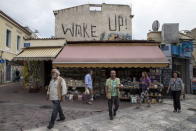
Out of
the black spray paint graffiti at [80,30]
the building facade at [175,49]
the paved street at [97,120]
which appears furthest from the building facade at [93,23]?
the paved street at [97,120]

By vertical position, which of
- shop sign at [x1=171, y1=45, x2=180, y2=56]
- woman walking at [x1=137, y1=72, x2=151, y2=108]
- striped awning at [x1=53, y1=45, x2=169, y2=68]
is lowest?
woman walking at [x1=137, y1=72, x2=151, y2=108]

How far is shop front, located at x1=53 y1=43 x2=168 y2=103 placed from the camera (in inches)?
526

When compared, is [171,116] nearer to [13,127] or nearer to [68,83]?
[13,127]

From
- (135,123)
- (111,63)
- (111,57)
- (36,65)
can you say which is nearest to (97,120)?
(135,123)

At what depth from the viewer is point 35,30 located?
41719 mm

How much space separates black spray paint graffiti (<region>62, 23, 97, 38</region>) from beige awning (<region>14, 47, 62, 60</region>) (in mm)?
7534

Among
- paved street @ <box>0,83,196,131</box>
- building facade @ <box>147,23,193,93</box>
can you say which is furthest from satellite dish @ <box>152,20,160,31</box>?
paved street @ <box>0,83,196,131</box>

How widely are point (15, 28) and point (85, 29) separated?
26.8 ft

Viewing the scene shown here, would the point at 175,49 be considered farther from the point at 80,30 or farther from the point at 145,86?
the point at 80,30

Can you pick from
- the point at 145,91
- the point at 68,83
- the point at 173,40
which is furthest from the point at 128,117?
the point at 173,40

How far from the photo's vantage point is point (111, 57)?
13.8 m

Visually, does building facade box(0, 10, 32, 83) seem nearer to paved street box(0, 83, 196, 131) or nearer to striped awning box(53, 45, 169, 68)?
striped awning box(53, 45, 169, 68)

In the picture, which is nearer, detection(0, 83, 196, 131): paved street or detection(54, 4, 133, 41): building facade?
detection(0, 83, 196, 131): paved street

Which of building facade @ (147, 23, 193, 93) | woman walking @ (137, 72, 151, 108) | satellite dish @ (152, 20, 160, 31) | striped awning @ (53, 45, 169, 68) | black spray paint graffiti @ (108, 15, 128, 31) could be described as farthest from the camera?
black spray paint graffiti @ (108, 15, 128, 31)
